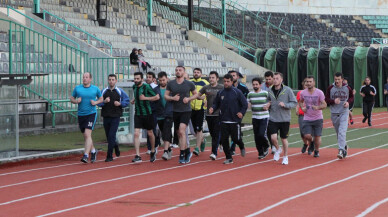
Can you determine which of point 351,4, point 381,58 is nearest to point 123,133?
point 381,58

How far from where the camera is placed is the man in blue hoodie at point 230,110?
15258mm

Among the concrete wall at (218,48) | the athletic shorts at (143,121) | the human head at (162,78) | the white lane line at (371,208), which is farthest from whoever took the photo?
the concrete wall at (218,48)

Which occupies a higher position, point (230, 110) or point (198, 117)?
point (230, 110)

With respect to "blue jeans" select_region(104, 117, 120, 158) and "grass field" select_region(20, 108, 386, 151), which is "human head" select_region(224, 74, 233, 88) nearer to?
"blue jeans" select_region(104, 117, 120, 158)

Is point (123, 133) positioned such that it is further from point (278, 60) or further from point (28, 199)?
point (278, 60)

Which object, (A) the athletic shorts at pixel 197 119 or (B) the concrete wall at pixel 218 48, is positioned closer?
(A) the athletic shorts at pixel 197 119

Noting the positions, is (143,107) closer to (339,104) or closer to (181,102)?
(181,102)

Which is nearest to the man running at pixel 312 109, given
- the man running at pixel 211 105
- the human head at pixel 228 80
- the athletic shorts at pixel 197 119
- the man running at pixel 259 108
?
the man running at pixel 259 108

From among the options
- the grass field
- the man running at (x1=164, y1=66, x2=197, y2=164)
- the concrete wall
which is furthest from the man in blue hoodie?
the concrete wall

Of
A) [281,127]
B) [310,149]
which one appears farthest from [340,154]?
[310,149]

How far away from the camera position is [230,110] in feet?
50.1

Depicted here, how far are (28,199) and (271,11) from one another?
43.1 metres

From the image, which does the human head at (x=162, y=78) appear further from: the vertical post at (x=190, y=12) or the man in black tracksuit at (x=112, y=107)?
the vertical post at (x=190, y=12)

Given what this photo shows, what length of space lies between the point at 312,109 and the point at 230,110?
5.72 ft
